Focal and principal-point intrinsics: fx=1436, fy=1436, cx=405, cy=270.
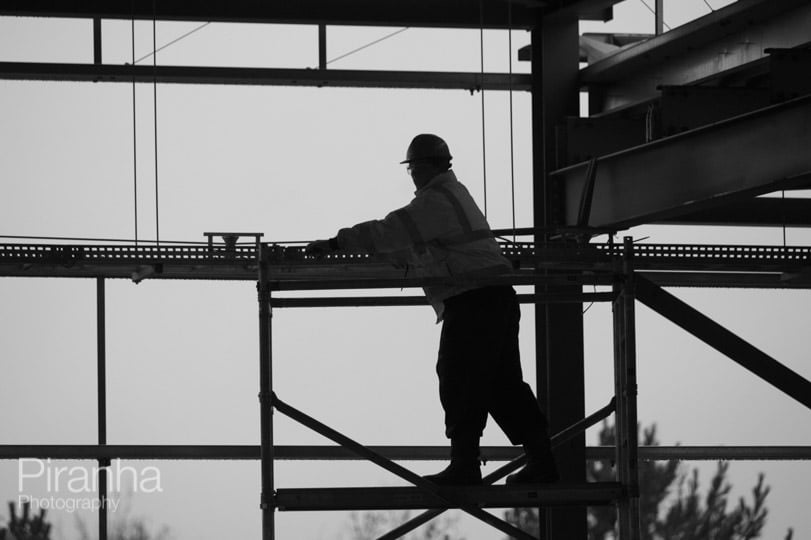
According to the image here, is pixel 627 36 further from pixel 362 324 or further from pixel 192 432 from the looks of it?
pixel 192 432

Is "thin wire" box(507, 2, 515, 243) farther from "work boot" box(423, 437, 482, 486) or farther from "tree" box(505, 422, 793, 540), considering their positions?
"work boot" box(423, 437, 482, 486)

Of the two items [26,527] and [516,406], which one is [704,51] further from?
[26,527]

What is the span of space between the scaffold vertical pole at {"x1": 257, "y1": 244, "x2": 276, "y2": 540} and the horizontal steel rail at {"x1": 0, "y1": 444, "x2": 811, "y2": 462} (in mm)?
5009

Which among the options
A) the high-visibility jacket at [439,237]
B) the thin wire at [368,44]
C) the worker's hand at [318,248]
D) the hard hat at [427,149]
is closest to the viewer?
the worker's hand at [318,248]

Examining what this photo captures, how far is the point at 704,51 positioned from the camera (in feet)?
32.3

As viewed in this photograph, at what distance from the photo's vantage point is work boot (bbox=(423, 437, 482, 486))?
22.0ft

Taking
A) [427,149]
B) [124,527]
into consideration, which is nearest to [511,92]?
[124,527]

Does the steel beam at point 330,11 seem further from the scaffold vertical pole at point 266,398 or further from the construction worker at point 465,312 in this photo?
the scaffold vertical pole at point 266,398

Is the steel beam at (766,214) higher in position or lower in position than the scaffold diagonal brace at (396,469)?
higher

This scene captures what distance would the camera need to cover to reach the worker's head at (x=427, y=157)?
22.3 feet

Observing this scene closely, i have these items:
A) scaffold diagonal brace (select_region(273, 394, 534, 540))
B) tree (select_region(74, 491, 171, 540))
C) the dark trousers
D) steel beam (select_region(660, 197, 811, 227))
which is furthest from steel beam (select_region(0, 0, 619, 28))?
scaffold diagonal brace (select_region(273, 394, 534, 540))

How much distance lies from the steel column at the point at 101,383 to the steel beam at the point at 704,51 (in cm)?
430

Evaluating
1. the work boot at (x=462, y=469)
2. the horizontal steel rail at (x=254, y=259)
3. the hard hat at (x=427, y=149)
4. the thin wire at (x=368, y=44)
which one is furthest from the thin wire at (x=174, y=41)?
the work boot at (x=462, y=469)

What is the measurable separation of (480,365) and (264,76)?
5.67m
